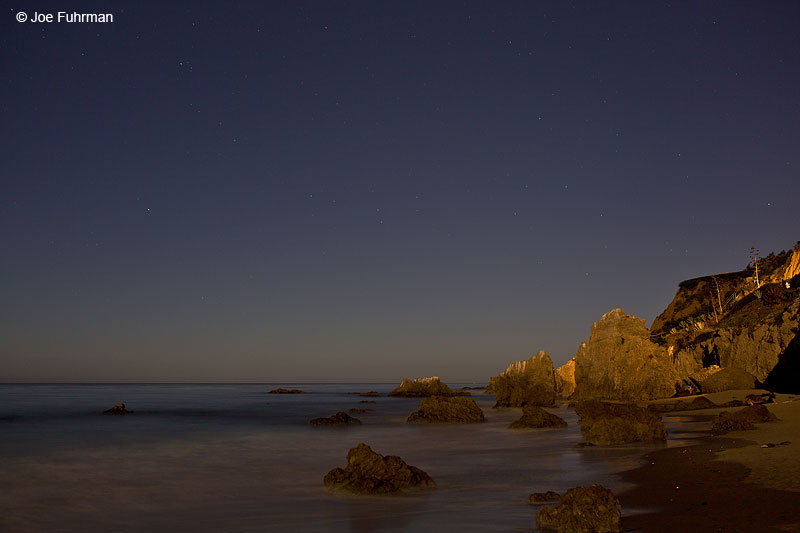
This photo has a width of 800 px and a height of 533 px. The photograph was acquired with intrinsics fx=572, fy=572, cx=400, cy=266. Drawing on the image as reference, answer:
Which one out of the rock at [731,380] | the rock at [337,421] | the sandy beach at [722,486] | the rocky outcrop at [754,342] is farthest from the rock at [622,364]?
the sandy beach at [722,486]

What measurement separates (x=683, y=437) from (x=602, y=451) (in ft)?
10.5

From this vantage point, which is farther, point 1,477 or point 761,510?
point 1,477

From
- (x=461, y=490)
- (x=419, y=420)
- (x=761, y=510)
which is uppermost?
(x=761, y=510)

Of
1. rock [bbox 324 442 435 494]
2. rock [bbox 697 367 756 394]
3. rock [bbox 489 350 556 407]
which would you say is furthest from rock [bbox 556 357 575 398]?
rock [bbox 324 442 435 494]

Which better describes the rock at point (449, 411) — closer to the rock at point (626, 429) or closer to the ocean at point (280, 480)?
the ocean at point (280, 480)

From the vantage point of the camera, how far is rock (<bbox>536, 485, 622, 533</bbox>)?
6852 millimetres

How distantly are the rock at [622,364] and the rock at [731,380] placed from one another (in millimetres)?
4286

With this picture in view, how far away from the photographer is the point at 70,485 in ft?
47.9

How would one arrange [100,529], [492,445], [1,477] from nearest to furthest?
[100,529]
[1,477]
[492,445]

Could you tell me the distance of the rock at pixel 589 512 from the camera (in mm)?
6852

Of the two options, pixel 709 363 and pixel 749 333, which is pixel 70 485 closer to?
pixel 749 333

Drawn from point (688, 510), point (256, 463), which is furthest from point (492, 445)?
point (688, 510)

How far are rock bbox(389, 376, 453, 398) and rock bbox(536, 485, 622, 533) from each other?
246 ft

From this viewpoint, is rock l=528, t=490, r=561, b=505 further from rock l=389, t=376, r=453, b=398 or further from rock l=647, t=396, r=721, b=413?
rock l=389, t=376, r=453, b=398
